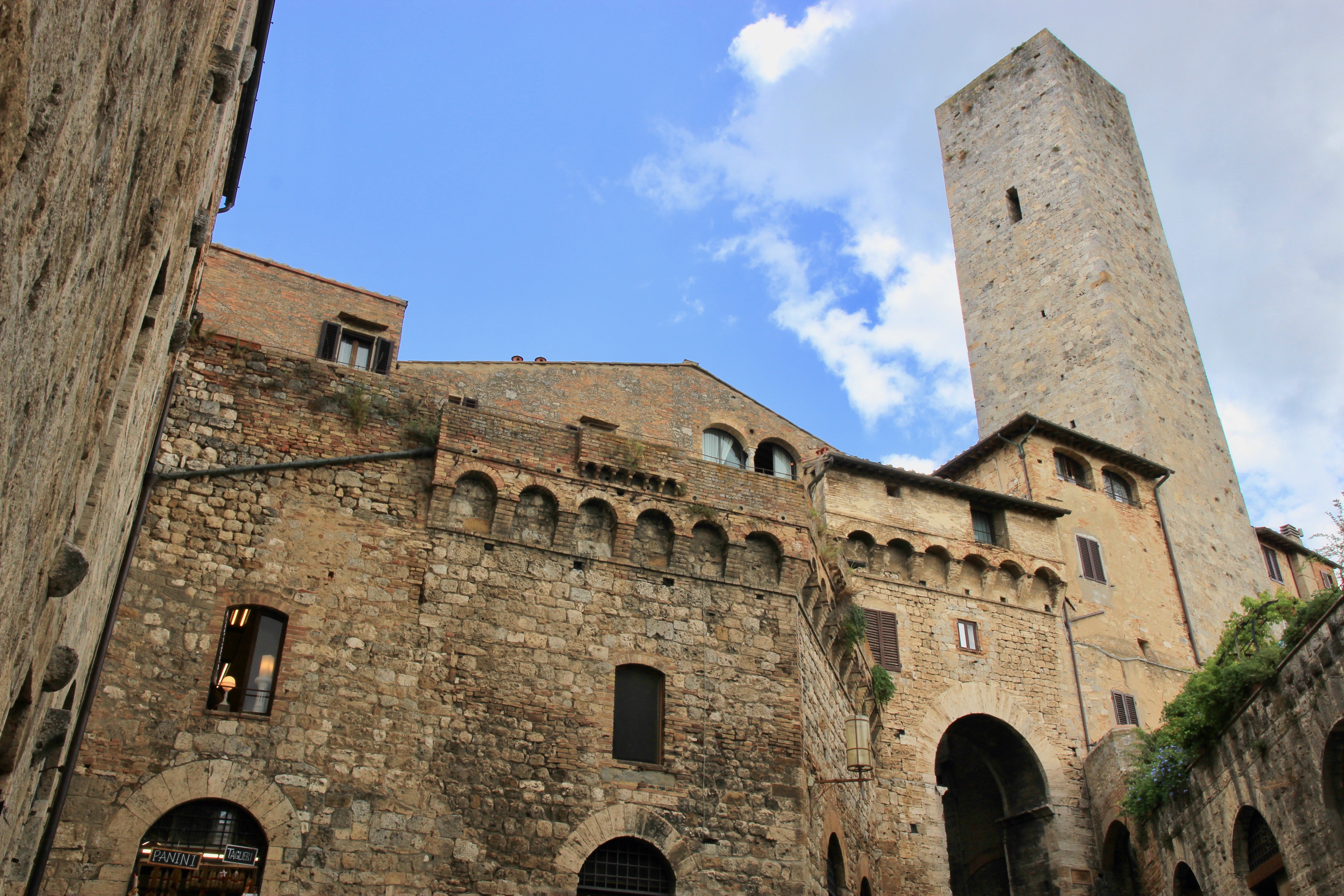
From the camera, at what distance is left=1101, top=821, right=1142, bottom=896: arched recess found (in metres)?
20.0

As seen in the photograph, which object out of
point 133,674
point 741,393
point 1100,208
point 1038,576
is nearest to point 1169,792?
point 1038,576

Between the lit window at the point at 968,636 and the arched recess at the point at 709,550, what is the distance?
873cm

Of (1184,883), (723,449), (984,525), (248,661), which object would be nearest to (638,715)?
(248,661)

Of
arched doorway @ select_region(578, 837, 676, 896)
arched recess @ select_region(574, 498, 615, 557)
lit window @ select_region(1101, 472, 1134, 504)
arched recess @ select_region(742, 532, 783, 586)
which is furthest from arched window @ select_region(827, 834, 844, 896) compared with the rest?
lit window @ select_region(1101, 472, 1134, 504)

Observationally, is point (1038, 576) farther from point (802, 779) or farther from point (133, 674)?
point (133, 674)

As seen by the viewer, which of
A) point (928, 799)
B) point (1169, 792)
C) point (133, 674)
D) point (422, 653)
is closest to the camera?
point (133, 674)

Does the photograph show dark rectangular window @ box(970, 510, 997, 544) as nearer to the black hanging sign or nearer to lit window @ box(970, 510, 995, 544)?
lit window @ box(970, 510, 995, 544)

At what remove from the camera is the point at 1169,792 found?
689 inches

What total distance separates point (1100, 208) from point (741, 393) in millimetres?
16903

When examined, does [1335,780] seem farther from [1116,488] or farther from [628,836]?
[1116,488]

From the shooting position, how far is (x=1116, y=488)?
89.4 ft

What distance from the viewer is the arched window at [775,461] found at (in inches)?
904

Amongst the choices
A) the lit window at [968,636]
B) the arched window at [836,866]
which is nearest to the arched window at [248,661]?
the arched window at [836,866]

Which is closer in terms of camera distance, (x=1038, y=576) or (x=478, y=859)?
(x=478, y=859)
